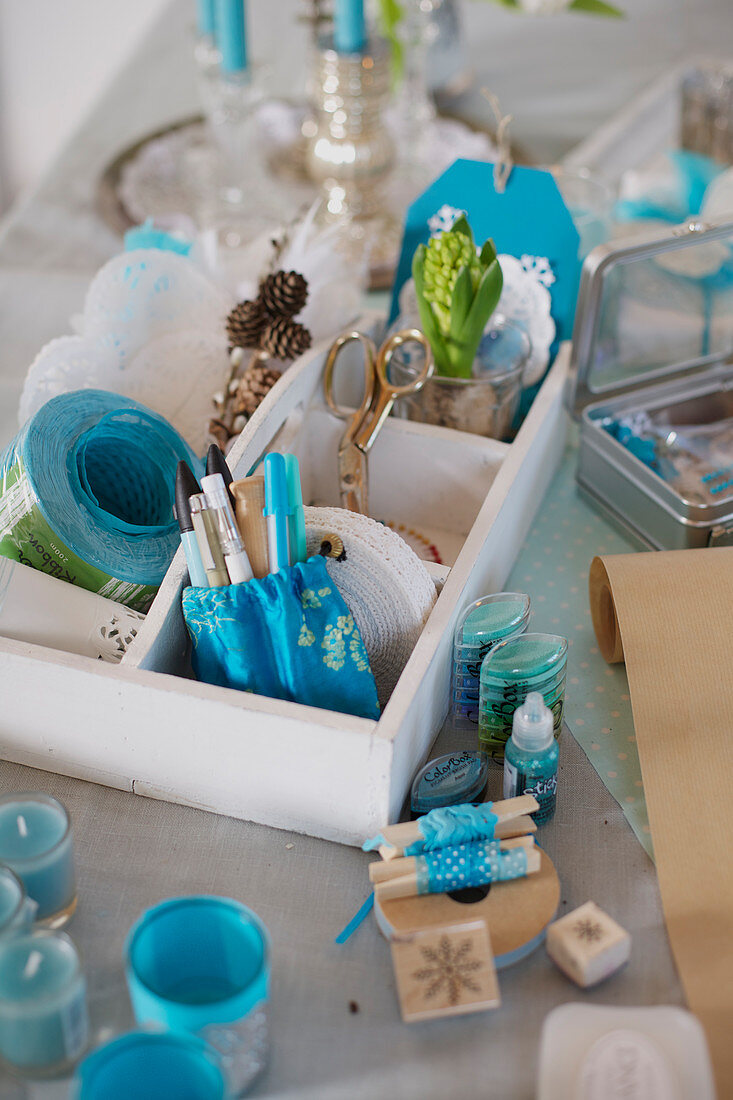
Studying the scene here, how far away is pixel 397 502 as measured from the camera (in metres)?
0.79

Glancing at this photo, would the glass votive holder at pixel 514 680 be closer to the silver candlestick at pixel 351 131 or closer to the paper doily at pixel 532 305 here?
the paper doily at pixel 532 305

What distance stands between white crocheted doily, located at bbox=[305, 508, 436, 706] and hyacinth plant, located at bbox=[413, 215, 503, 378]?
20 cm

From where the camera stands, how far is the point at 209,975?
1.58 feet

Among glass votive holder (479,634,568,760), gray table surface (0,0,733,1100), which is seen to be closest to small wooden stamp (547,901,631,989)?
gray table surface (0,0,733,1100)

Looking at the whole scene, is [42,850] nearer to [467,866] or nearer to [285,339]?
[467,866]

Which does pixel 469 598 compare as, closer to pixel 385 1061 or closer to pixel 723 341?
pixel 385 1061

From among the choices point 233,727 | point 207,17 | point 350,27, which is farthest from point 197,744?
point 207,17

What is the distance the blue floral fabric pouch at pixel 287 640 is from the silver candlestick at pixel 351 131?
560mm

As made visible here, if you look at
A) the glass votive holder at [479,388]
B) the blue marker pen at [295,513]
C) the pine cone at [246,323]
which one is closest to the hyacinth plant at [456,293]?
the glass votive holder at [479,388]

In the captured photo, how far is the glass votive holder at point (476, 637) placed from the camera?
611mm

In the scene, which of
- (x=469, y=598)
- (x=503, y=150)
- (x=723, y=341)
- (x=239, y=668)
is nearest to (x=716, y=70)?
(x=723, y=341)

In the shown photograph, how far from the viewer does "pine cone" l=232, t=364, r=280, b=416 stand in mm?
738

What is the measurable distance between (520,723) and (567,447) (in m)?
0.40

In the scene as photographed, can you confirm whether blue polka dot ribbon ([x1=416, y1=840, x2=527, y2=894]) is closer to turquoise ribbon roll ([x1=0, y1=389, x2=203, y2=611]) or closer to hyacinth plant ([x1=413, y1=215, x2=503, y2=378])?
turquoise ribbon roll ([x1=0, y1=389, x2=203, y2=611])
